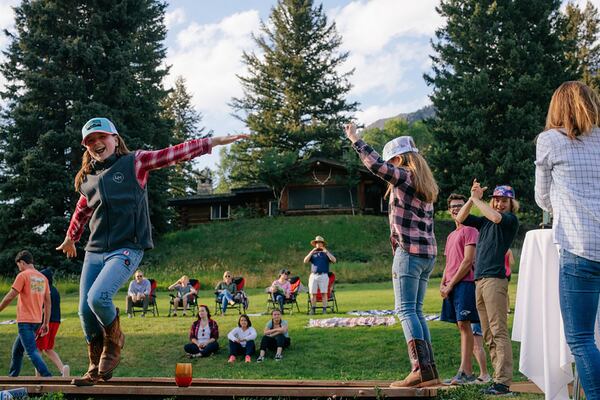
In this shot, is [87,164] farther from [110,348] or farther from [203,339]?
[203,339]

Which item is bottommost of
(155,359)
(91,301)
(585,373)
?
(155,359)

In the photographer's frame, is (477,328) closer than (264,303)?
Yes

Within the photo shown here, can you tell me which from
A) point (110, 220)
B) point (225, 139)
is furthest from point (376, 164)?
point (110, 220)

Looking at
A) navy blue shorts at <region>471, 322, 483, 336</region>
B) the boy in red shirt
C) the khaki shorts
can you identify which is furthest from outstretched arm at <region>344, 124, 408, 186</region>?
the khaki shorts

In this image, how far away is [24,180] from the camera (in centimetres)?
3497

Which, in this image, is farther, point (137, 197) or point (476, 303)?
point (476, 303)

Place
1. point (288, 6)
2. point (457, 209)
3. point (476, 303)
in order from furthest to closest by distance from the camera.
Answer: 1. point (288, 6)
2. point (457, 209)
3. point (476, 303)

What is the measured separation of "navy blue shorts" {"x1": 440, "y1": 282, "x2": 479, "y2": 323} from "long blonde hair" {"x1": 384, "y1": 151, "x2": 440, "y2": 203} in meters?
2.59

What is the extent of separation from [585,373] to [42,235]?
34130mm

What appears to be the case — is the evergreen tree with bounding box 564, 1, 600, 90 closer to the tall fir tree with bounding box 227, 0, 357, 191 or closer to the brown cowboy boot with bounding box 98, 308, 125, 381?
the tall fir tree with bounding box 227, 0, 357, 191

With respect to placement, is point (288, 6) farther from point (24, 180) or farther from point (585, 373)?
point (585, 373)

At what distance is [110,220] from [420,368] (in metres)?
2.72

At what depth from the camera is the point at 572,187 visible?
13.4 ft

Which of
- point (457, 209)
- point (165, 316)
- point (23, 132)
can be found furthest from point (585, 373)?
point (23, 132)
